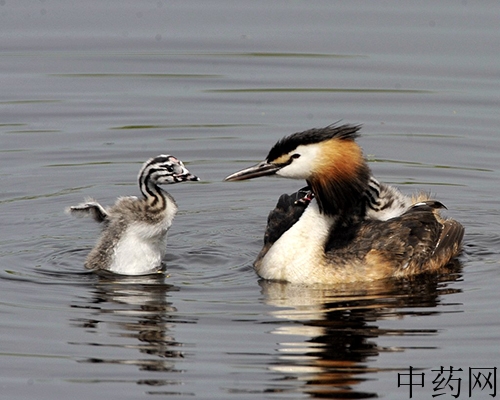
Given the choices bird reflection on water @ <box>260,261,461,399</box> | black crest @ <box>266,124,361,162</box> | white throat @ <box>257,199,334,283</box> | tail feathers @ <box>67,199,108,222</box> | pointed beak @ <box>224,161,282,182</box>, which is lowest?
bird reflection on water @ <box>260,261,461,399</box>

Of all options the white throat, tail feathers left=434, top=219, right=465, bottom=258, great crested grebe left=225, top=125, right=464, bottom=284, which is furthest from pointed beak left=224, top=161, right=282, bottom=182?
tail feathers left=434, top=219, right=465, bottom=258

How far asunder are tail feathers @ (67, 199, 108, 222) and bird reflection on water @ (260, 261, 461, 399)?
1652 mm

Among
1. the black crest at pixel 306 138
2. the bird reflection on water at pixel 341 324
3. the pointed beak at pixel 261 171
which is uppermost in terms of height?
the black crest at pixel 306 138

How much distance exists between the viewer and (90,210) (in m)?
11.6

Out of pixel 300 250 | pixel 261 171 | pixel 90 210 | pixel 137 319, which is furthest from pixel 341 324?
pixel 90 210

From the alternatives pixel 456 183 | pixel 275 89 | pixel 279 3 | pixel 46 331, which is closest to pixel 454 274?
pixel 456 183

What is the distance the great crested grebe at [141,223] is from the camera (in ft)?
37.2

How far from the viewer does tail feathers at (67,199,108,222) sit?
456 inches

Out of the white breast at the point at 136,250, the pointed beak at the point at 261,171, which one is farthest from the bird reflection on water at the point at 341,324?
the white breast at the point at 136,250

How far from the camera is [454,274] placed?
1167cm

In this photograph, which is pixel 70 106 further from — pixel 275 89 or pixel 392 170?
pixel 392 170

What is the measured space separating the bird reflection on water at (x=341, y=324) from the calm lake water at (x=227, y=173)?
23 mm

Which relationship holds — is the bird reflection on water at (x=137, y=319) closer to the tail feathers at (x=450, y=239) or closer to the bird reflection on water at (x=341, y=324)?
the bird reflection on water at (x=341, y=324)

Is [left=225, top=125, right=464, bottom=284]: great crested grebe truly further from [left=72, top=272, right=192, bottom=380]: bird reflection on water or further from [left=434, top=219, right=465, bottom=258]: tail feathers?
[left=72, top=272, right=192, bottom=380]: bird reflection on water
